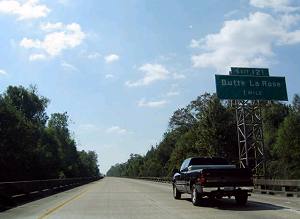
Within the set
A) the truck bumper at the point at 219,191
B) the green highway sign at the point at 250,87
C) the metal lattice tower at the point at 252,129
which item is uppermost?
the green highway sign at the point at 250,87

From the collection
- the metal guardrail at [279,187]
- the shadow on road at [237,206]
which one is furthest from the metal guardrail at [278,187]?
the shadow on road at [237,206]

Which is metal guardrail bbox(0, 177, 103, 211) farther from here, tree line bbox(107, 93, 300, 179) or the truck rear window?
tree line bbox(107, 93, 300, 179)

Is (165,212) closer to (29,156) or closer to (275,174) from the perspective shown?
(275,174)

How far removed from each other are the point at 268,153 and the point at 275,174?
125ft

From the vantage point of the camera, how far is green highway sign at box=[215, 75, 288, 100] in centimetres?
3675

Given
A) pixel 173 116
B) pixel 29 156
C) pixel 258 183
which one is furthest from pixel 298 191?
pixel 173 116

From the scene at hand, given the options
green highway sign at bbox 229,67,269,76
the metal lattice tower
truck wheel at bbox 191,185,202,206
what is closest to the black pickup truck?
truck wheel at bbox 191,185,202,206

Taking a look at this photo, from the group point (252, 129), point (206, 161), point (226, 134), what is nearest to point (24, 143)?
point (226, 134)

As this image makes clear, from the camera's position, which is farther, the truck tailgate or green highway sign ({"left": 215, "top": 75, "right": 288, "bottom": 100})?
green highway sign ({"left": 215, "top": 75, "right": 288, "bottom": 100})

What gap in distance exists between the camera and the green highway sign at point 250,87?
1447 inches

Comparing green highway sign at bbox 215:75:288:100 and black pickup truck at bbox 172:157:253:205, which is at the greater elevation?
green highway sign at bbox 215:75:288:100

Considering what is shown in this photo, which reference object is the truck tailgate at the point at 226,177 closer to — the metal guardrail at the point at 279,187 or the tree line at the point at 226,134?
the metal guardrail at the point at 279,187

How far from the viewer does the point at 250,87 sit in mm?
36906

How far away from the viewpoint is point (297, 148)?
7094 cm
